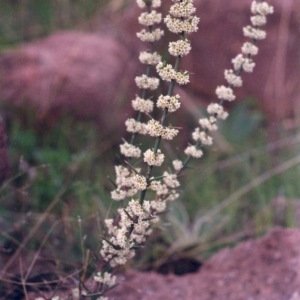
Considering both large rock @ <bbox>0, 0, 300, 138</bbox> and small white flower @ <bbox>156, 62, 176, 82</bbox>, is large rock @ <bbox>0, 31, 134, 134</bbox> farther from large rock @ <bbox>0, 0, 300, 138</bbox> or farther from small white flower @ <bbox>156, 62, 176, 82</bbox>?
small white flower @ <bbox>156, 62, 176, 82</bbox>

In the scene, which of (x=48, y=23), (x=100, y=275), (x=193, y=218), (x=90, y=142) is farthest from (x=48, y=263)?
(x=48, y=23)

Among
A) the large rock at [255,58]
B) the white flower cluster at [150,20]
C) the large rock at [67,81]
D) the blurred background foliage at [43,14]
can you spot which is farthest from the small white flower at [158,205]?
the blurred background foliage at [43,14]

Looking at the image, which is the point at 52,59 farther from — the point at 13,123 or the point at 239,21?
the point at 239,21

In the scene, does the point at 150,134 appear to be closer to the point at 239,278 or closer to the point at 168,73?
the point at 168,73

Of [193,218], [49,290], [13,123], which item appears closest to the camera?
[49,290]

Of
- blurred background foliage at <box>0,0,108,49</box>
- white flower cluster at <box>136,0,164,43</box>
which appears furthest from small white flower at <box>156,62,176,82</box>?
blurred background foliage at <box>0,0,108,49</box>

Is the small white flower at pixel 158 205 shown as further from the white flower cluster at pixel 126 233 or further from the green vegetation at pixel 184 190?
the green vegetation at pixel 184 190
